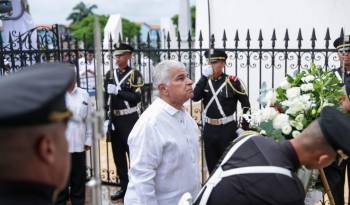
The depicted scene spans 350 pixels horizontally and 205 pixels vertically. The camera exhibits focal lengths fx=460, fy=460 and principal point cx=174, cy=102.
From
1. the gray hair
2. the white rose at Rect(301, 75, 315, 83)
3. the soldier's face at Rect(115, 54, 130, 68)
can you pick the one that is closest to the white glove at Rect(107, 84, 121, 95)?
the soldier's face at Rect(115, 54, 130, 68)

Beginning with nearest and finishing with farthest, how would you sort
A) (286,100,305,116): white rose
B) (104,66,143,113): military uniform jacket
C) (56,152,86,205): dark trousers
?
1. (286,100,305,116): white rose
2. (56,152,86,205): dark trousers
3. (104,66,143,113): military uniform jacket

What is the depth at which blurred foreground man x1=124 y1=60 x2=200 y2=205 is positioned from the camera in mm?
3113

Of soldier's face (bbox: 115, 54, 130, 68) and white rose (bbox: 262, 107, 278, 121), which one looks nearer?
white rose (bbox: 262, 107, 278, 121)

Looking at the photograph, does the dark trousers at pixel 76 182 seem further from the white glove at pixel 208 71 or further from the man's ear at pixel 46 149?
the man's ear at pixel 46 149

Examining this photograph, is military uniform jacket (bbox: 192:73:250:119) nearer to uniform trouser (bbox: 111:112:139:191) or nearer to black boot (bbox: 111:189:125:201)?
uniform trouser (bbox: 111:112:139:191)

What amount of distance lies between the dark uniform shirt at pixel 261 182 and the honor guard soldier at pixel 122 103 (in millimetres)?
3887

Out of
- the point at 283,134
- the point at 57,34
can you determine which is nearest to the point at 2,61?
the point at 57,34

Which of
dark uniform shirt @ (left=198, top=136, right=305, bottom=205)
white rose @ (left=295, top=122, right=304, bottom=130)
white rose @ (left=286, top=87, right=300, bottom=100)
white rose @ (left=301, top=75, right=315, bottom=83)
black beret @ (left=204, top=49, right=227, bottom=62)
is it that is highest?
black beret @ (left=204, top=49, right=227, bottom=62)

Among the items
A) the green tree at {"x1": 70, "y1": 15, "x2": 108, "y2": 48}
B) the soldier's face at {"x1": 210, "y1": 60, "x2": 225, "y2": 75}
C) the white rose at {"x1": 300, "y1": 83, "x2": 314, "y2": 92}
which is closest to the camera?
the green tree at {"x1": 70, "y1": 15, "x2": 108, "y2": 48}

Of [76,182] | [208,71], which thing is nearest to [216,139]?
[208,71]

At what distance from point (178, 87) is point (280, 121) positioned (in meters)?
0.79

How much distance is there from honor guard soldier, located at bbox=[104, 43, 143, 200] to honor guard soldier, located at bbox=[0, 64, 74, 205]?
4711 millimetres

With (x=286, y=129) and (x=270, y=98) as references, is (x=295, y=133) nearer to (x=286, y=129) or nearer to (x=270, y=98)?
(x=286, y=129)

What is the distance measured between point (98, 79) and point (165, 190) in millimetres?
1909
